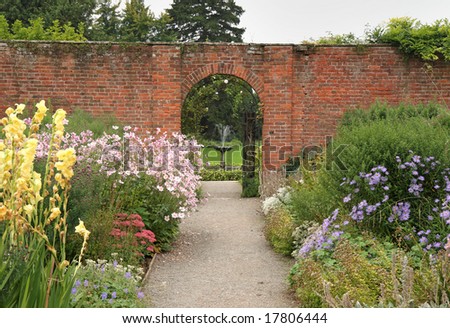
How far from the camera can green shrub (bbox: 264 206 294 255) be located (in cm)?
734

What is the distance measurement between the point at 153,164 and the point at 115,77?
17.7 ft

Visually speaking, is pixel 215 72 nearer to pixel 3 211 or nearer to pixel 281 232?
pixel 281 232

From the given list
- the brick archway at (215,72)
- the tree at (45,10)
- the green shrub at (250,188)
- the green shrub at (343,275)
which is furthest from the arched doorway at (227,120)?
the tree at (45,10)

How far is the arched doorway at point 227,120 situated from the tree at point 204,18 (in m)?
4.54

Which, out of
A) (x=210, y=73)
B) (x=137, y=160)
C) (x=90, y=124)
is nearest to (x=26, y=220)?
(x=137, y=160)

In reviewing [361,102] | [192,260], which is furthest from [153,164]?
[361,102]

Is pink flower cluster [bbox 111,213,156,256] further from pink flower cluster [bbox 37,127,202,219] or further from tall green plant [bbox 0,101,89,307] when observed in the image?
tall green plant [bbox 0,101,89,307]

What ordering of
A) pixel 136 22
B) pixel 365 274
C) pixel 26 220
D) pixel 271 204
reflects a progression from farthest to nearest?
1. pixel 136 22
2. pixel 271 204
3. pixel 365 274
4. pixel 26 220

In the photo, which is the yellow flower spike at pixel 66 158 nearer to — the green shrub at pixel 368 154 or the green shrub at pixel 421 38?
the green shrub at pixel 368 154

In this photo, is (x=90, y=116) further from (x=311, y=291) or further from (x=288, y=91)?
(x=311, y=291)

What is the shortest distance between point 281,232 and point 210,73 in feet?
19.3

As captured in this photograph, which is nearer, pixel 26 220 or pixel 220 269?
pixel 26 220

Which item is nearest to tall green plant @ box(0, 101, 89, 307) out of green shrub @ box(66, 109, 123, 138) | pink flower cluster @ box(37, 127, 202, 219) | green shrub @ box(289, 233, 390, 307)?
green shrub @ box(289, 233, 390, 307)

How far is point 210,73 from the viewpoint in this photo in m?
12.6
